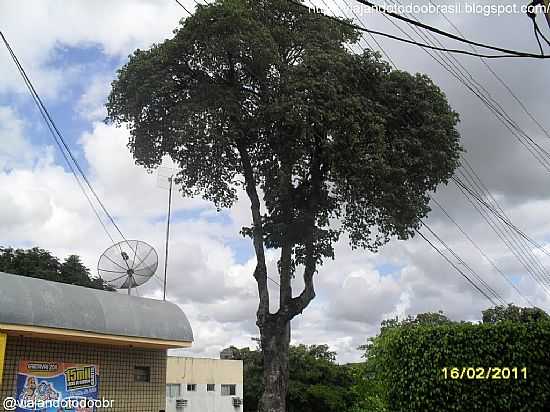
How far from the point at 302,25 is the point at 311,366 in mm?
17185

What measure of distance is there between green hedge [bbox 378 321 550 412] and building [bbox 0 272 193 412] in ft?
17.3

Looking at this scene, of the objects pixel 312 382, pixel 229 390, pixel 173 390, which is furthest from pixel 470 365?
pixel 229 390

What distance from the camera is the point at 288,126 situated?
18391mm

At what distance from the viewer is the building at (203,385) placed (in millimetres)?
28344

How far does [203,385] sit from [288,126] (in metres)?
16.9

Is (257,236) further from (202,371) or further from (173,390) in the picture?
(202,371)

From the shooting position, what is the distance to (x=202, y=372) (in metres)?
29.9

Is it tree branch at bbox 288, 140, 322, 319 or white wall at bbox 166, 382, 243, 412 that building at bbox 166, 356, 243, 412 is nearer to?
white wall at bbox 166, 382, 243, 412

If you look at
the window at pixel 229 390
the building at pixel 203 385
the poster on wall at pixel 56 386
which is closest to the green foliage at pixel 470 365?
the poster on wall at pixel 56 386

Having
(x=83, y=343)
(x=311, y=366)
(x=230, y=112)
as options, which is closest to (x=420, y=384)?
(x=83, y=343)

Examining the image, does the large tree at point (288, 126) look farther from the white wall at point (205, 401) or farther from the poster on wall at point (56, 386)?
the white wall at point (205, 401)

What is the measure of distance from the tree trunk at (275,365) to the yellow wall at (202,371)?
1031 cm

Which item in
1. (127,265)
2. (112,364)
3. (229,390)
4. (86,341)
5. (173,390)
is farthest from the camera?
(229,390)

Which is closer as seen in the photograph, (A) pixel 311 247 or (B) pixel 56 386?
(B) pixel 56 386
